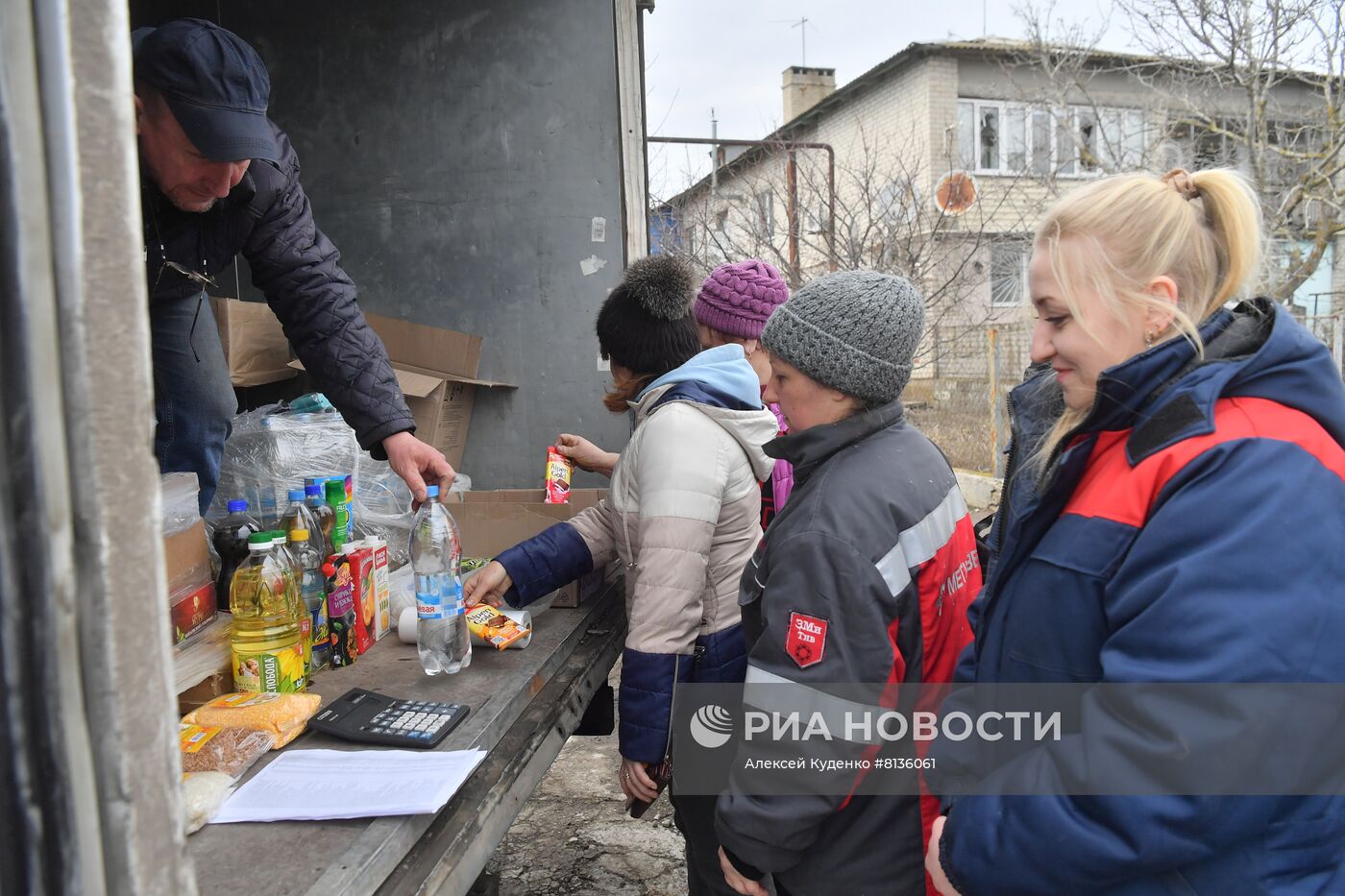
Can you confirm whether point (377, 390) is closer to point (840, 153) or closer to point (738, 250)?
point (738, 250)

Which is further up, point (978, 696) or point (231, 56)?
point (231, 56)

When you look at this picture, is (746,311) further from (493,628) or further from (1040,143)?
(1040,143)

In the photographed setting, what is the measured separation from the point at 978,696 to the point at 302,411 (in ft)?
9.20

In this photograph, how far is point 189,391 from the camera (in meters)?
2.71

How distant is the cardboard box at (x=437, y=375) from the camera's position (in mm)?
3498

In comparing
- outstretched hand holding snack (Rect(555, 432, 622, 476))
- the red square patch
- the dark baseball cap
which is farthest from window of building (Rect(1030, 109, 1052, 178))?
the red square patch

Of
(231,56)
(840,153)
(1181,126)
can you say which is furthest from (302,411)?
(840,153)

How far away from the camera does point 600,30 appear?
3.40m

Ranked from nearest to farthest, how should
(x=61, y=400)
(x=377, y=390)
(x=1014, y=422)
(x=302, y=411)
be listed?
1. (x=61, y=400)
2. (x=1014, y=422)
3. (x=377, y=390)
4. (x=302, y=411)

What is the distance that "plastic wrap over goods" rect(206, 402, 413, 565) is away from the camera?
3.17 meters

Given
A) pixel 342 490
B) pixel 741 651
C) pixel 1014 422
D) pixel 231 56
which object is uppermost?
pixel 231 56

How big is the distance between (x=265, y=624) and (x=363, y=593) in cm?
33

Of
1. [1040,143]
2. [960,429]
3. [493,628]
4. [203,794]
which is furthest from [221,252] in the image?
[1040,143]

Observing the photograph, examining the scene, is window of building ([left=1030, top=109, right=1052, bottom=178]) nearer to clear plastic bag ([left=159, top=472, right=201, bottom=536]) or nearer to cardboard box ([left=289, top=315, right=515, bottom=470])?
cardboard box ([left=289, top=315, right=515, bottom=470])
